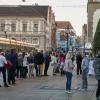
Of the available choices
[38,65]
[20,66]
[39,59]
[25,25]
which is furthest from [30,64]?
[25,25]

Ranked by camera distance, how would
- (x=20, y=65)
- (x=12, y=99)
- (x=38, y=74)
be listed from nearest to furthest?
(x=12, y=99) → (x=20, y=65) → (x=38, y=74)

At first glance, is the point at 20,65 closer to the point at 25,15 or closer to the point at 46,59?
the point at 46,59

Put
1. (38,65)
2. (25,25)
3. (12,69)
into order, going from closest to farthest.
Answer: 1. (12,69)
2. (38,65)
3. (25,25)

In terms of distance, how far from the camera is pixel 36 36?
149m

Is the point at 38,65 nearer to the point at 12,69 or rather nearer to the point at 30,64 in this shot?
the point at 30,64

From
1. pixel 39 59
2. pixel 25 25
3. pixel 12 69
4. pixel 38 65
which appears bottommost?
pixel 38 65

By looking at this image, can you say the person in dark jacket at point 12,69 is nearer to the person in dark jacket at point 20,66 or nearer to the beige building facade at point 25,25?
the person in dark jacket at point 20,66

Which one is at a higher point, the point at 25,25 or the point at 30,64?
the point at 25,25

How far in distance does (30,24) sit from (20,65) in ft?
392

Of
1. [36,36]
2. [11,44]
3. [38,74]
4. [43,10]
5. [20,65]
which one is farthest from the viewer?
[43,10]

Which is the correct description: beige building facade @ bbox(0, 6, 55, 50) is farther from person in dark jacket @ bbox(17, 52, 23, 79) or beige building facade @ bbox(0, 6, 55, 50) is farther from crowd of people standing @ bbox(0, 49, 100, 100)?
person in dark jacket @ bbox(17, 52, 23, 79)

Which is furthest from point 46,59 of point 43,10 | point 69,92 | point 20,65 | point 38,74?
point 43,10

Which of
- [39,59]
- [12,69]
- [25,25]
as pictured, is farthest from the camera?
[25,25]

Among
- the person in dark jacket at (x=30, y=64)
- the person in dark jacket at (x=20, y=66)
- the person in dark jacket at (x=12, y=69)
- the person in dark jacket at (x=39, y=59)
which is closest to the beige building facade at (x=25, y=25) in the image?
the person in dark jacket at (x=39, y=59)
